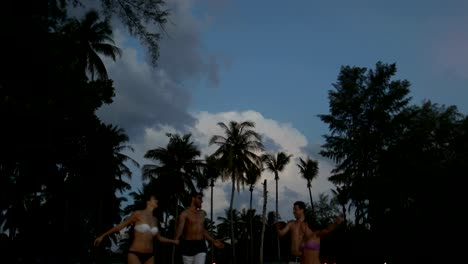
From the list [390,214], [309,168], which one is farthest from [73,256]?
[309,168]

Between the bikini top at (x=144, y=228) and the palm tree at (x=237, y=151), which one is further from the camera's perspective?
the palm tree at (x=237, y=151)

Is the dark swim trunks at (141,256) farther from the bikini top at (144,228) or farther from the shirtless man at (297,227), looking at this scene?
the shirtless man at (297,227)

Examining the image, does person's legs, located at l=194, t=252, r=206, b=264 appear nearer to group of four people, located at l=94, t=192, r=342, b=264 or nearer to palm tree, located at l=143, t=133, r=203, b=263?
group of four people, located at l=94, t=192, r=342, b=264

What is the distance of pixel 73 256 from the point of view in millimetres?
43062

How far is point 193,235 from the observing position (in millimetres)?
8664

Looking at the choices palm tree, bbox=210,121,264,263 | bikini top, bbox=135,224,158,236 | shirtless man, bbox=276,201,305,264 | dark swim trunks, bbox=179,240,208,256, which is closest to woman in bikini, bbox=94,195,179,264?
bikini top, bbox=135,224,158,236

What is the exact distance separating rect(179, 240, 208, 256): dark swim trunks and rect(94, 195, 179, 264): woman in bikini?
1.21 ft

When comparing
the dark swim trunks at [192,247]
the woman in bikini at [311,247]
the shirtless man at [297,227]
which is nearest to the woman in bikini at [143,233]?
the dark swim trunks at [192,247]

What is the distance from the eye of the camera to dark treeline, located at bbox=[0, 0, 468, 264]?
12898 mm

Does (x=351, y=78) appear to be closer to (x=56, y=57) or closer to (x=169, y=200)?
(x=169, y=200)

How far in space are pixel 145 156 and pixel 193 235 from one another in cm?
4726

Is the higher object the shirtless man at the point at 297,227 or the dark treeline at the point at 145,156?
the dark treeline at the point at 145,156

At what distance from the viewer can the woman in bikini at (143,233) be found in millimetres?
8031

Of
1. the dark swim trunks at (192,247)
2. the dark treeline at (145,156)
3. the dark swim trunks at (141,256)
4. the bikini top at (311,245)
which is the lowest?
the dark swim trunks at (141,256)
